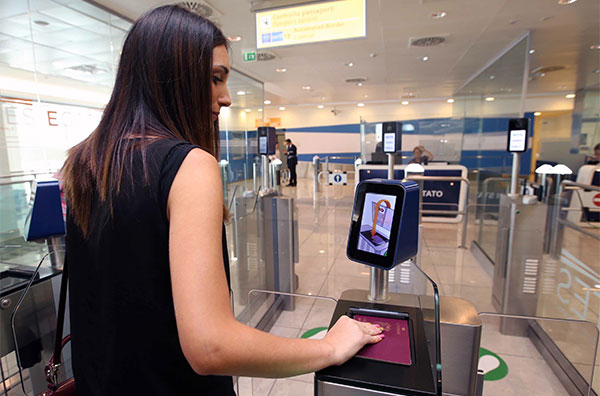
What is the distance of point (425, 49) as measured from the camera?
573 centimetres

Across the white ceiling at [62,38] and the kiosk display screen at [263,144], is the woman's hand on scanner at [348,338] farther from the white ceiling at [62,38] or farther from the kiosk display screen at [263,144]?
the white ceiling at [62,38]

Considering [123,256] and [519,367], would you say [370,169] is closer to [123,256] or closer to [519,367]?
[519,367]

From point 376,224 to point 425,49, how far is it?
19.1 ft

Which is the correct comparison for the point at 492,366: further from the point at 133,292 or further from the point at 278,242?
the point at 133,292

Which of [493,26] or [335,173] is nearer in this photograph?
[493,26]

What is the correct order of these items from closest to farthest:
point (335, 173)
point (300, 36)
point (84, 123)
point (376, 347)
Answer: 1. point (376, 347)
2. point (300, 36)
3. point (84, 123)
4. point (335, 173)

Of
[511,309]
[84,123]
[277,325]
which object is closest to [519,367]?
[511,309]

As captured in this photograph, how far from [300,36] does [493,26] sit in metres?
3.06

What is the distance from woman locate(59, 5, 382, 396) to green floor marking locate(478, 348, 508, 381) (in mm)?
2039

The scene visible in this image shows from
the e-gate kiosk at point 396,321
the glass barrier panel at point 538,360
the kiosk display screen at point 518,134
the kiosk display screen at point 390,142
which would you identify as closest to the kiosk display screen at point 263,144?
the kiosk display screen at point 390,142

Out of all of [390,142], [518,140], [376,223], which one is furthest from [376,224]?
[518,140]

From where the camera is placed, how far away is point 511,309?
278cm

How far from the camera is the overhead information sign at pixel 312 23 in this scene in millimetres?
2988

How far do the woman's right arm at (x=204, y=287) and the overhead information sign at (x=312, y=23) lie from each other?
2968mm
